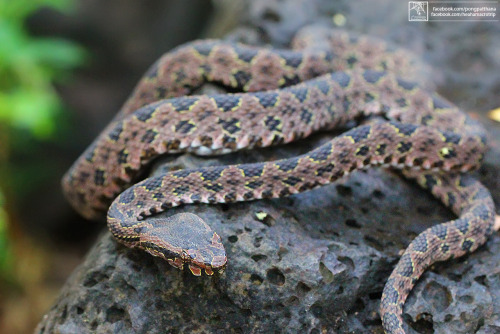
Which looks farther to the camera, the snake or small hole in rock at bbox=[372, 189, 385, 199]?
small hole in rock at bbox=[372, 189, 385, 199]

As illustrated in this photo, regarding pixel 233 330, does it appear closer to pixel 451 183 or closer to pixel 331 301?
pixel 331 301

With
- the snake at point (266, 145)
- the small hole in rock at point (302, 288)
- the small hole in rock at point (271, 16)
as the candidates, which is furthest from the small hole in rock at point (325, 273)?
the small hole in rock at point (271, 16)

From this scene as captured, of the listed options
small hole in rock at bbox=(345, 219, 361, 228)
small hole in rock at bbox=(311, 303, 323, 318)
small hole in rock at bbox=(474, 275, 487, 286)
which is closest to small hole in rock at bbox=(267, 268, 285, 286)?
small hole in rock at bbox=(311, 303, 323, 318)

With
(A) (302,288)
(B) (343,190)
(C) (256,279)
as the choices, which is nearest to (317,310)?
(A) (302,288)

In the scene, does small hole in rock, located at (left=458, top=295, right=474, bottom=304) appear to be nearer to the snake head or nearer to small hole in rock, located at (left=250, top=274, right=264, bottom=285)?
small hole in rock, located at (left=250, top=274, right=264, bottom=285)

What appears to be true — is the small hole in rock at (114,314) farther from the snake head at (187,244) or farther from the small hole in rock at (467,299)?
the small hole in rock at (467,299)

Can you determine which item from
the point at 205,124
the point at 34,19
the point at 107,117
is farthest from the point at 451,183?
the point at 34,19

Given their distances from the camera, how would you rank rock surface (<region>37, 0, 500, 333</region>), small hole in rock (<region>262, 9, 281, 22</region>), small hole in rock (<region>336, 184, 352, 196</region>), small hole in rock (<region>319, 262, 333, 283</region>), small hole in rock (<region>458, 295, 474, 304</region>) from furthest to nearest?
small hole in rock (<region>262, 9, 281, 22</region>) → small hole in rock (<region>336, 184, 352, 196</region>) → small hole in rock (<region>458, 295, 474, 304</region>) → small hole in rock (<region>319, 262, 333, 283</region>) → rock surface (<region>37, 0, 500, 333</region>)
